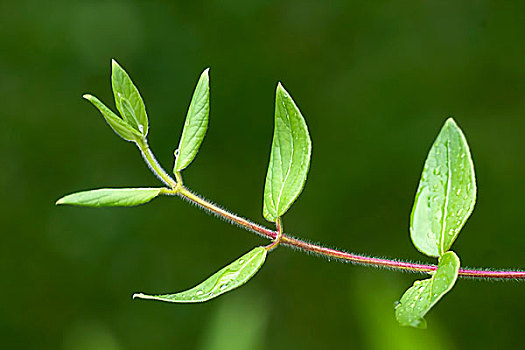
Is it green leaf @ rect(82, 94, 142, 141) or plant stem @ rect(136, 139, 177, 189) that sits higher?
green leaf @ rect(82, 94, 142, 141)

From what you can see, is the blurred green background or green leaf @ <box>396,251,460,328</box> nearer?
green leaf @ <box>396,251,460,328</box>

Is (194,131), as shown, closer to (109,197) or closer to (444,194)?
(109,197)

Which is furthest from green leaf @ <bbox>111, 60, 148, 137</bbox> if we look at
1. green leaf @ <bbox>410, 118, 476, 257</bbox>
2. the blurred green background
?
the blurred green background

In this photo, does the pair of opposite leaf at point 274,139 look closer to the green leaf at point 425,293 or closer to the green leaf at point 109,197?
the green leaf at point 109,197

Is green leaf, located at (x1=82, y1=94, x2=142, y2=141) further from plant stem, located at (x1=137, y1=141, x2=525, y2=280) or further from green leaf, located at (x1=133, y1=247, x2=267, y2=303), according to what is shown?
green leaf, located at (x1=133, y1=247, x2=267, y2=303)

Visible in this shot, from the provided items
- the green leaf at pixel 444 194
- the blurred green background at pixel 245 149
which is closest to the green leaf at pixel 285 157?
the green leaf at pixel 444 194

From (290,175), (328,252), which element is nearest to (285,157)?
(290,175)

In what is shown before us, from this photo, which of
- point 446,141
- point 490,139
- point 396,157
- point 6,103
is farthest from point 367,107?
point 446,141
